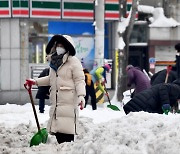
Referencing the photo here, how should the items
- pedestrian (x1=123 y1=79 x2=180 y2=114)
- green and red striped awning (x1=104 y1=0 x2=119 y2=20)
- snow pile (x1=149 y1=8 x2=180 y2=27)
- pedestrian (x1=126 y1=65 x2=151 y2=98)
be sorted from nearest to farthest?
pedestrian (x1=123 y1=79 x2=180 y2=114), pedestrian (x1=126 y1=65 x2=151 y2=98), green and red striped awning (x1=104 y1=0 x2=119 y2=20), snow pile (x1=149 y1=8 x2=180 y2=27)

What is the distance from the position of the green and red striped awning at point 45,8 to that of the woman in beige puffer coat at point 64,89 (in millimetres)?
11243

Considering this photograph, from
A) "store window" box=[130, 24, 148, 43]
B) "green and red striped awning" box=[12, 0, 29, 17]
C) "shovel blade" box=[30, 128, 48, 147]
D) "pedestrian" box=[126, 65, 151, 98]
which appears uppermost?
"green and red striped awning" box=[12, 0, 29, 17]

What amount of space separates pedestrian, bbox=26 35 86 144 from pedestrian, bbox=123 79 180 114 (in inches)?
52.4

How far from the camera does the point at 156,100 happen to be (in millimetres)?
7707

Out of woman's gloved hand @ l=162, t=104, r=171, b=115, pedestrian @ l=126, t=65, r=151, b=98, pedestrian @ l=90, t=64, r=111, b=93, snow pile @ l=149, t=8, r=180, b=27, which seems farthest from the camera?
snow pile @ l=149, t=8, r=180, b=27

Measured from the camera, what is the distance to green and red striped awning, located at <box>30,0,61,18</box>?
693 inches

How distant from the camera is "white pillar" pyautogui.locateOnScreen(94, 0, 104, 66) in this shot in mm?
16578

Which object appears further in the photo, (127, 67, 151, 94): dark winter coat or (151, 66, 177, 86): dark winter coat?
(127, 67, 151, 94): dark winter coat

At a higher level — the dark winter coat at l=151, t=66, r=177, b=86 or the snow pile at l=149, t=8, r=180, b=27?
the snow pile at l=149, t=8, r=180, b=27

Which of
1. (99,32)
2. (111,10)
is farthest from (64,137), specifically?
(111,10)

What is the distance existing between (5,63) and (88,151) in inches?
507

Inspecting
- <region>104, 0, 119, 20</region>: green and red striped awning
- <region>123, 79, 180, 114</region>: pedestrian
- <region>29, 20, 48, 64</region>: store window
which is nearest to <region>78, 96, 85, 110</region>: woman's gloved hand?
<region>123, 79, 180, 114</region>: pedestrian

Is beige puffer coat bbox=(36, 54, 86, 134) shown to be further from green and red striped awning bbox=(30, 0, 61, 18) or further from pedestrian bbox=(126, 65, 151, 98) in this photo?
green and red striped awning bbox=(30, 0, 61, 18)

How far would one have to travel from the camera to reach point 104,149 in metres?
5.04
